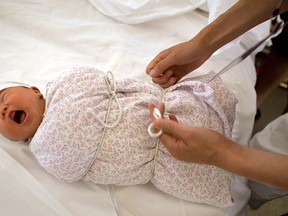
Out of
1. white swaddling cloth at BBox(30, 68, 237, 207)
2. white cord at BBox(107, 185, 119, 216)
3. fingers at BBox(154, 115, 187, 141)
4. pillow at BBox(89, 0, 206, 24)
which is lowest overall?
white cord at BBox(107, 185, 119, 216)

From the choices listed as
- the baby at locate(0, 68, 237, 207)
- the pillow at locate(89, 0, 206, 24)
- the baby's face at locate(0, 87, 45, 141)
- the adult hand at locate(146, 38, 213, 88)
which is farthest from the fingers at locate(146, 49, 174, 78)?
the baby's face at locate(0, 87, 45, 141)

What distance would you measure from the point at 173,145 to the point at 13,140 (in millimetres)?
541

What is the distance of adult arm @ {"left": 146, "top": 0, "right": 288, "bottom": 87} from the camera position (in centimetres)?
92

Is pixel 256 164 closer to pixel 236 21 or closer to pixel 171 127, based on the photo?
pixel 171 127

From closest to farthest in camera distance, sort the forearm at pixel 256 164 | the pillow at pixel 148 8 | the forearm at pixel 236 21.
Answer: the forearm at pixel 256 164
the forearm at pixel 236 21
the pillow at pixel 148 8

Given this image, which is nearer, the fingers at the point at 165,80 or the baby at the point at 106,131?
the baby at the point at 106,131

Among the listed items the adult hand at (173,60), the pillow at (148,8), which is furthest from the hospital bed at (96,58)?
the adult hand at (173,60)

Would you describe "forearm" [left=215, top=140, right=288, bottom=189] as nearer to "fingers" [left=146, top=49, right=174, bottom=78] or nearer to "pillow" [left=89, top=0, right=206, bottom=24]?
"fingers" [left=146, top=49, right=174, bottom=78]

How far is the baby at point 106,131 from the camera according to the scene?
0.81m

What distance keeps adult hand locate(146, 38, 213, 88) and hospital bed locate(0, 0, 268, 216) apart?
11cm

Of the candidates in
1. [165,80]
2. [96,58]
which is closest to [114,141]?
[165,80]

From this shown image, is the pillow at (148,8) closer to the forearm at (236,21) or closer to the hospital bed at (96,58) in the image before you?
the hospital bed at (96,58)

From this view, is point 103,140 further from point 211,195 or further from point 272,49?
point 272,49

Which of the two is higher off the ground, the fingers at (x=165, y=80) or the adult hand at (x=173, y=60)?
the adult hand at (x=173, y=60)
